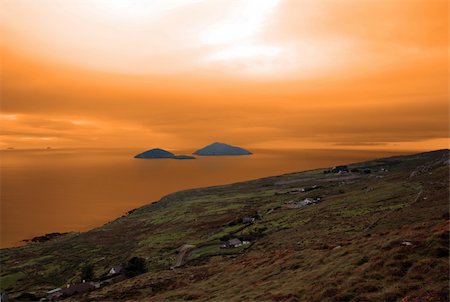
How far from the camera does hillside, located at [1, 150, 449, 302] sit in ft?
92.7

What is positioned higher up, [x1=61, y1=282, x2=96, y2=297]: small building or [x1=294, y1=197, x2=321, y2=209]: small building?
[x1=294, y1=197, x2=321, y2=209]: small building

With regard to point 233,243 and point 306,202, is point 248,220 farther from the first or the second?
point 233,243

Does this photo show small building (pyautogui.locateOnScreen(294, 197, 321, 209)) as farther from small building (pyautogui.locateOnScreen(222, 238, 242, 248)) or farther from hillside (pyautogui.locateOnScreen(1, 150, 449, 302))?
small building (pyautogui.locateOnScreen(222, 238, 242, 248))

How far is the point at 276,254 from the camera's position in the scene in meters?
52.1

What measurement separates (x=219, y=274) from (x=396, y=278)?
30.0m

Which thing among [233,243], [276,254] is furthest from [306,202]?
[276,254]

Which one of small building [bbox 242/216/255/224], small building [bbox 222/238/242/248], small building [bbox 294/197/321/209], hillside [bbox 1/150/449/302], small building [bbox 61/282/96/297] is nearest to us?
hillside [bbox 1/150/449/302]

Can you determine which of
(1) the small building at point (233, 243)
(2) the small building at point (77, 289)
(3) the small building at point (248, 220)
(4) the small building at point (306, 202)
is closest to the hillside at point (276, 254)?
(3) the small building at point (248, 220)

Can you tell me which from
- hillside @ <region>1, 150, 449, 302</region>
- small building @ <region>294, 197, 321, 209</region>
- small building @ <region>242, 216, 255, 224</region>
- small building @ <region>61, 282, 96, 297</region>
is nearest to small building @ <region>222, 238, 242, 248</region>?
hillside @ <region>1, 150, 449, 302</region>

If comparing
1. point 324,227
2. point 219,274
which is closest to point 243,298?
point 219,274

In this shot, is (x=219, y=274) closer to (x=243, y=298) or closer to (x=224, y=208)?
(x=243, y=298)

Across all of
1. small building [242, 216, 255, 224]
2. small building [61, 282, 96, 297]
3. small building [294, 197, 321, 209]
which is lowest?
small building [61, 282, 96, 297]

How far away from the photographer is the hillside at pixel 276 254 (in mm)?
28250

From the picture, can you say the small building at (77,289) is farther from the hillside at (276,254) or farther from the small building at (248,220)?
the small building at (248,220)
